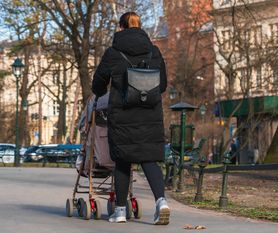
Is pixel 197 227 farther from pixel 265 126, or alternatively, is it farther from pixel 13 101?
pixel 13 101

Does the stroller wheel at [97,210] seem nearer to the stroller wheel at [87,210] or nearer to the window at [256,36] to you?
the stroller wheel at [87,210]

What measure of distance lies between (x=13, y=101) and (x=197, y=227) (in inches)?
3433

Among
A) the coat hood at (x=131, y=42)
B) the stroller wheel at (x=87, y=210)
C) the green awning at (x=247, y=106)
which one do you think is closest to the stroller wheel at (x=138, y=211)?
the stroller wheel at (x=87, y=210)

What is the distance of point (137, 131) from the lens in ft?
27.1

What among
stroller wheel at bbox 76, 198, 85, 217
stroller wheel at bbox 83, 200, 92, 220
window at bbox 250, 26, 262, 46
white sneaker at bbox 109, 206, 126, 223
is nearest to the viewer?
white sneaker at bbox 109, 206, 126, 223

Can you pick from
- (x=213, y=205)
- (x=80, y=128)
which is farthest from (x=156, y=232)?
(x=213, y=205)

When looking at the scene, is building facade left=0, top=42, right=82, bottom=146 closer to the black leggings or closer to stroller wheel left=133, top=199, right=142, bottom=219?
stroller wheel left=133, top=199, right=142, bottom=219

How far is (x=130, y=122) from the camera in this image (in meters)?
8.27

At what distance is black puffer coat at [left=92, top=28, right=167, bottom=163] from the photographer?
8234 mm

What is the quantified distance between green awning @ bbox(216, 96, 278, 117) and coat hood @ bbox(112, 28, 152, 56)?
3196 cm

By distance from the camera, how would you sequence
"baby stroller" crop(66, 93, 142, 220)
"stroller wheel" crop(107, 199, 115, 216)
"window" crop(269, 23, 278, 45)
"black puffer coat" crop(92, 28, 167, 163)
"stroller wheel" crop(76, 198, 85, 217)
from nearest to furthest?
"black puffer coat" crop(92, 28, 167, 163), "baby stroller" crop(66, 93, 142, 220), "stroller wheel" crop(76, 198, 85, 217), "stroller wheel" crop(107, 199, 115, 216), "window" crop(269, 23, 278, 45)

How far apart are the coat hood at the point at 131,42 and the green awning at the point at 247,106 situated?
32.0 meters

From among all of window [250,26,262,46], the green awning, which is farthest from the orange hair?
the green awning

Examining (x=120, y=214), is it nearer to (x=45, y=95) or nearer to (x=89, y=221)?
(x=89, y=221)
